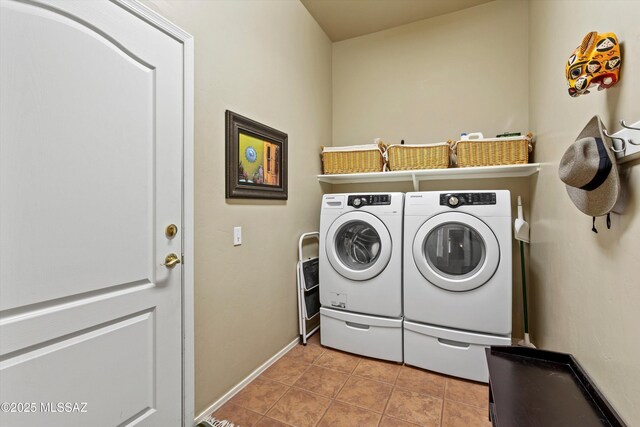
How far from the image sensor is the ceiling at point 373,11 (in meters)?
2.48

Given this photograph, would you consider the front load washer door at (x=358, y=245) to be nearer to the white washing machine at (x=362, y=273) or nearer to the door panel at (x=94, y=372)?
the white washing machine at (x=362, y=273)

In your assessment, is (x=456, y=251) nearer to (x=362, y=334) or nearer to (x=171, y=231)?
(x=362, y=334)

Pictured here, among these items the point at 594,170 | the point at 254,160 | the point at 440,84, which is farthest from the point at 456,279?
the point at 440,84

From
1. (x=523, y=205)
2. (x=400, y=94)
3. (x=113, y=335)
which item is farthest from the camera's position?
(x=400, y=94)

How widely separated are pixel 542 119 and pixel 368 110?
1.52m

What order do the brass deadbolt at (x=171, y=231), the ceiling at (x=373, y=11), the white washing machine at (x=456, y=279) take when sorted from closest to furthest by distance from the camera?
the brass deadbolt at (x=171, y=231) → the white washing machine at (x=456, y=279) → the ceiling at (x=373, y=11)

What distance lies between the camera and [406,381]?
6.26 feet

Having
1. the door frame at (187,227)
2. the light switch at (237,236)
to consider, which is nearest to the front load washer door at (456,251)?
the light switch at (237,236)

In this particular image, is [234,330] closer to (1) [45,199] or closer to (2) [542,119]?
(1) [45,199]

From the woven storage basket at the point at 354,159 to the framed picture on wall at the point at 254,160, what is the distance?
2.02 feet

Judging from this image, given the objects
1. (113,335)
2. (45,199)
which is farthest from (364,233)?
(45,199)

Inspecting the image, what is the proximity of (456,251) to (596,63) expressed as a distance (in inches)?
52.3

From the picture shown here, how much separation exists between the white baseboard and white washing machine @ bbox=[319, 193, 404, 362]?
36 centimetres

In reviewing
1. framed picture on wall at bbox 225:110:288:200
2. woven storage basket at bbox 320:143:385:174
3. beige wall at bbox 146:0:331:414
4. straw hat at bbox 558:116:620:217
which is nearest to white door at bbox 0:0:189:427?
beige wall at bbox 146:0:331:414
